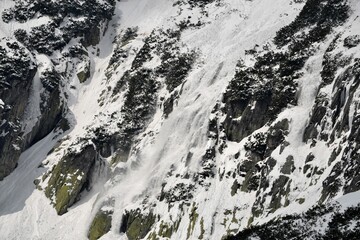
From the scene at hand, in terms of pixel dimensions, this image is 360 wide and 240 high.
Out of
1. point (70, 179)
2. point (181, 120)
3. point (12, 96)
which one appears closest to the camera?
point (181, 120)

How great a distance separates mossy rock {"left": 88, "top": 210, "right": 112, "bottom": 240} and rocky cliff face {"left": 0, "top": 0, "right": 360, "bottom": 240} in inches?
8.8

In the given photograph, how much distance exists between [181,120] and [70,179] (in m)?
20.7

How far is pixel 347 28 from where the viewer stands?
222ft

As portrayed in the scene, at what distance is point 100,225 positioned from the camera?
7475cm

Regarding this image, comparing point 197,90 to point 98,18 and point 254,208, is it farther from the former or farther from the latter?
point 98,18

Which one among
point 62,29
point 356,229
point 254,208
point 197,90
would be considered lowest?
point 254,208

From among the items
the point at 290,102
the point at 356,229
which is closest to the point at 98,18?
the point at 290,102

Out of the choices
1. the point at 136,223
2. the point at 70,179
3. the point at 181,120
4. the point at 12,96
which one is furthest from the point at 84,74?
the point at 136,223

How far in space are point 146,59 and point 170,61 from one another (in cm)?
724

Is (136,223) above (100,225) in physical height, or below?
below

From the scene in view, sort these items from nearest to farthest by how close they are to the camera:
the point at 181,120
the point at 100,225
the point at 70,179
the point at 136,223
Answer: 1. the point at 136,223
2. the point at 100,225
3. the point at 181,120
4. the point at 70,179

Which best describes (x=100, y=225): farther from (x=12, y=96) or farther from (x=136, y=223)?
(x=12, y=96)

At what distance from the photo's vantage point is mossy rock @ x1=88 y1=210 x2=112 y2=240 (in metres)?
74.1

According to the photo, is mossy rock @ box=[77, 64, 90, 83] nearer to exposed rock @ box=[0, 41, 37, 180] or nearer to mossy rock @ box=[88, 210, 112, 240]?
exposed rock @ box=[0, 41, 37, 180]
